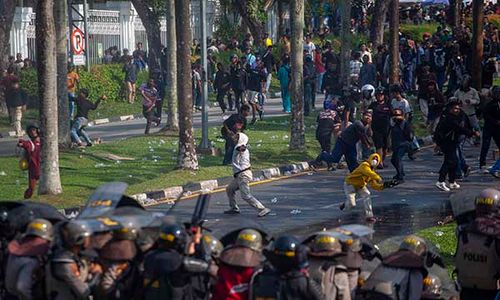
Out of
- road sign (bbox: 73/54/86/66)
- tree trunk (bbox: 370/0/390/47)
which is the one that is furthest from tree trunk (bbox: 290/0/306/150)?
tree trunk (bbox: 370/0/390/47)

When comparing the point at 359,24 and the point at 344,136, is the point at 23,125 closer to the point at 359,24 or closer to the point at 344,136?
the point at 344,136

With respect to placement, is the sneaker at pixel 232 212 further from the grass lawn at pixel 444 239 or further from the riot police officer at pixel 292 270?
the riot police officer at pixel 292 270

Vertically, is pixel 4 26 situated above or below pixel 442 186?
above

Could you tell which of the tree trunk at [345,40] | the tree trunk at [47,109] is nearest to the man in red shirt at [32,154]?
the tree trunk at [47,109]

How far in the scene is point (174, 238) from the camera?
997 cm

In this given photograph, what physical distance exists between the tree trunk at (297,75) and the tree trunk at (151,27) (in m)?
15.5

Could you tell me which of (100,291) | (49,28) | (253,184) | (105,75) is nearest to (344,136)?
(253,184)

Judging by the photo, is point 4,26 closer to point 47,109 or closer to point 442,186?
point 47,109

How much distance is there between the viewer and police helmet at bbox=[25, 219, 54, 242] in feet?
34.6

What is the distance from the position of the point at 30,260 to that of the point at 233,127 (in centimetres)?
1249

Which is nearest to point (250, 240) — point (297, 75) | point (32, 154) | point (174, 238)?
point (174, 238)

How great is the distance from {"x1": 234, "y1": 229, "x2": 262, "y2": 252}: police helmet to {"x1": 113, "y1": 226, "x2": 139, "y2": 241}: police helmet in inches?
33.0

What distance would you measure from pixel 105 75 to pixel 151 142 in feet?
38.2

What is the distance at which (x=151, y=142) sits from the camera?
97.5 feet
